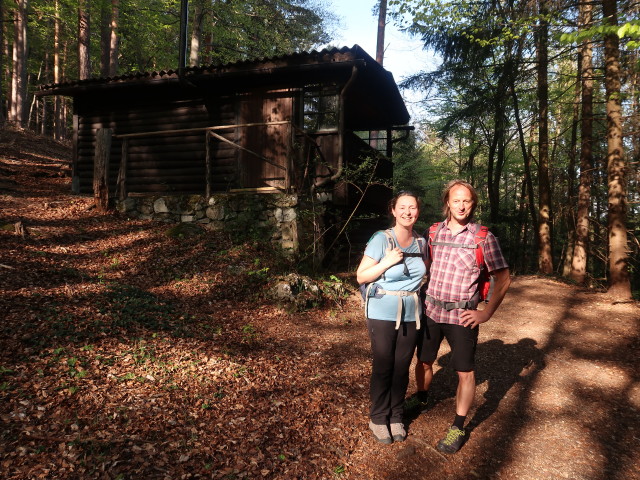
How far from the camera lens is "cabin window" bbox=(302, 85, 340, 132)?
9781 mm

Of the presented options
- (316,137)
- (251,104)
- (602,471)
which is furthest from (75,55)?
(602,471)

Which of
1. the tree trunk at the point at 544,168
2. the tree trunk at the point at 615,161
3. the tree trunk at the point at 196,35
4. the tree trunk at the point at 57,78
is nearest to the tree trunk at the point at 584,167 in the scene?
the tree trunk at the point at 544,168

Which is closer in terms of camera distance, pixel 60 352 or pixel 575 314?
pixel 60 352

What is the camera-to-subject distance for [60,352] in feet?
12.6

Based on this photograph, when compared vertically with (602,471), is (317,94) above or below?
above

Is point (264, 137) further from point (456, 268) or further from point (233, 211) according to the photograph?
point (456, 268)

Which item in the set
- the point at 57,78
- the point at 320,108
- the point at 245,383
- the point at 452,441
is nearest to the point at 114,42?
the point at 57,78

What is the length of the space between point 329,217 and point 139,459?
7709 millimetres

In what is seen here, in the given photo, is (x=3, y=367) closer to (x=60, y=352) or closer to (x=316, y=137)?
(x=60, y=352)

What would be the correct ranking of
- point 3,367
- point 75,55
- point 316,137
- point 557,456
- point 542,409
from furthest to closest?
point 75,55, point 316,137, point 542,409, point 3,367, point 557,456

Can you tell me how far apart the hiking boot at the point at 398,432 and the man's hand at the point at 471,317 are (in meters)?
1.02

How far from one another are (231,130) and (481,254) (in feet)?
29.1

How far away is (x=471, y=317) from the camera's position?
283 centimetres

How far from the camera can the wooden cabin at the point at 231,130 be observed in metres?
8.86
